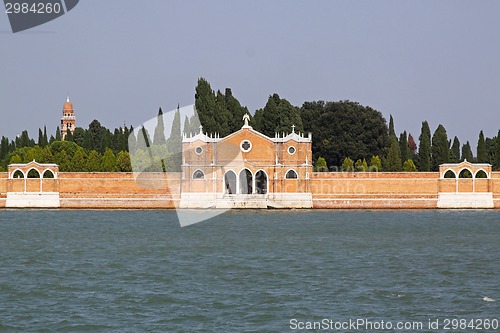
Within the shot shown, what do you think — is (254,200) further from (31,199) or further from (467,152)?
(467,152)

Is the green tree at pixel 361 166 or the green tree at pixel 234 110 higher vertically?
the green tree at pixel 234 110

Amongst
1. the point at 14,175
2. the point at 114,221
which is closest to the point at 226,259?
the point at 114,221

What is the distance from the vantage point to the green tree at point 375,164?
1992 inches

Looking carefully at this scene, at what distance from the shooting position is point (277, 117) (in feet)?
174

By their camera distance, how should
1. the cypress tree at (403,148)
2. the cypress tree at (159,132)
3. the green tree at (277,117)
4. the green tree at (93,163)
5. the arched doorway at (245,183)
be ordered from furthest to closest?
the cypress tree at (403,148) < the green tree at (277,117) < the cypress tree at (159,132) < the green tree at (93,163) < the arched doorway at (245,183)

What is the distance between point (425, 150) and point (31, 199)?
20995mm

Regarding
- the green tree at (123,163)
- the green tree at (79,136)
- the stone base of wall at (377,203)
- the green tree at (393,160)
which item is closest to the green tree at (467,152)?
the green tree at (393,160)

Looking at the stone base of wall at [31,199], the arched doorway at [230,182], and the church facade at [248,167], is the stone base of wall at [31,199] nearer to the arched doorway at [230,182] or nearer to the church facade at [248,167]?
the church facade at [248,167]

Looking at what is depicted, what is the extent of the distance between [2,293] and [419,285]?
8.25 metres

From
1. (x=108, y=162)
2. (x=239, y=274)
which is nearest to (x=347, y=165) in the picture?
(x=108, y=162)

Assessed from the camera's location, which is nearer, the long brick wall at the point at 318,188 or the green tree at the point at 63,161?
the long brick wall at the point at 318,188

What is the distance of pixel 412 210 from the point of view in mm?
43688

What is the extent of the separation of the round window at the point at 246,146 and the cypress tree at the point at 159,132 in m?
8.66

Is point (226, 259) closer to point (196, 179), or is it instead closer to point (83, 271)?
point (83, 271)
